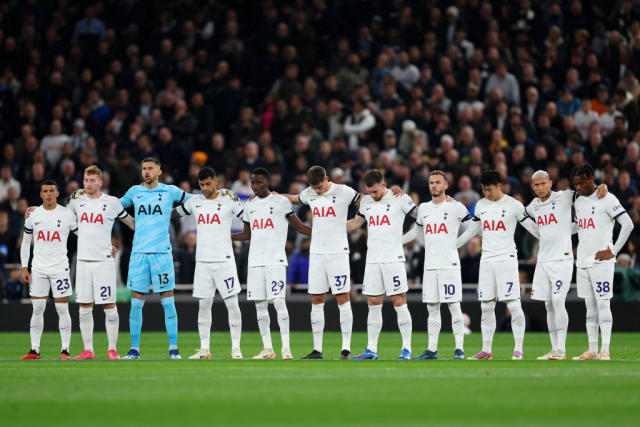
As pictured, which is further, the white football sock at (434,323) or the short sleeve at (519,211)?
the short sleeve at (519,211)

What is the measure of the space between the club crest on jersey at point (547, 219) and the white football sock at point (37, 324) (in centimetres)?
717

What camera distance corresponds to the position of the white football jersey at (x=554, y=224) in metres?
14.8

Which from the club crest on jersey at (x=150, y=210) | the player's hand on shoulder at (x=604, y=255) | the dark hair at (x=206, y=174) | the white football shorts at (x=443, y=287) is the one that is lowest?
the white football shorts at (x=443, y=287)

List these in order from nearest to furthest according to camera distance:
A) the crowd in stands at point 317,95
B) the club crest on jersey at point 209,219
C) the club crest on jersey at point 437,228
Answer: the club crest on jersey at point 437,228 < the club crest on jersey at point 209,219 < the crowd in stands at point 317,95

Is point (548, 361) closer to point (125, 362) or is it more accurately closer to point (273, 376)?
point (273, 376)

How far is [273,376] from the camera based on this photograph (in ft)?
37.9

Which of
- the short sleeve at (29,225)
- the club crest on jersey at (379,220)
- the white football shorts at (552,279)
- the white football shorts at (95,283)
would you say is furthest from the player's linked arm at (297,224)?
the short sleeve at (29,225)

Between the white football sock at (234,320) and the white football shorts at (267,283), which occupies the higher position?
the white football shorts at (267,283)

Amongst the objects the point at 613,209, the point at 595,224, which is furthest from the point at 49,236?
the point at 613,209

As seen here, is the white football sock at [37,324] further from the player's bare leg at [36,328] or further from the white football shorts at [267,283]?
the white football shorts at [267,283]

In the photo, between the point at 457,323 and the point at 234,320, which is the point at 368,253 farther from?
the point at 234,320

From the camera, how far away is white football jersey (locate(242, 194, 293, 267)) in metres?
15.1

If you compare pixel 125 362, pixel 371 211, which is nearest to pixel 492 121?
pixel 371 211

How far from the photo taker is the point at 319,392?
10.1 metres
